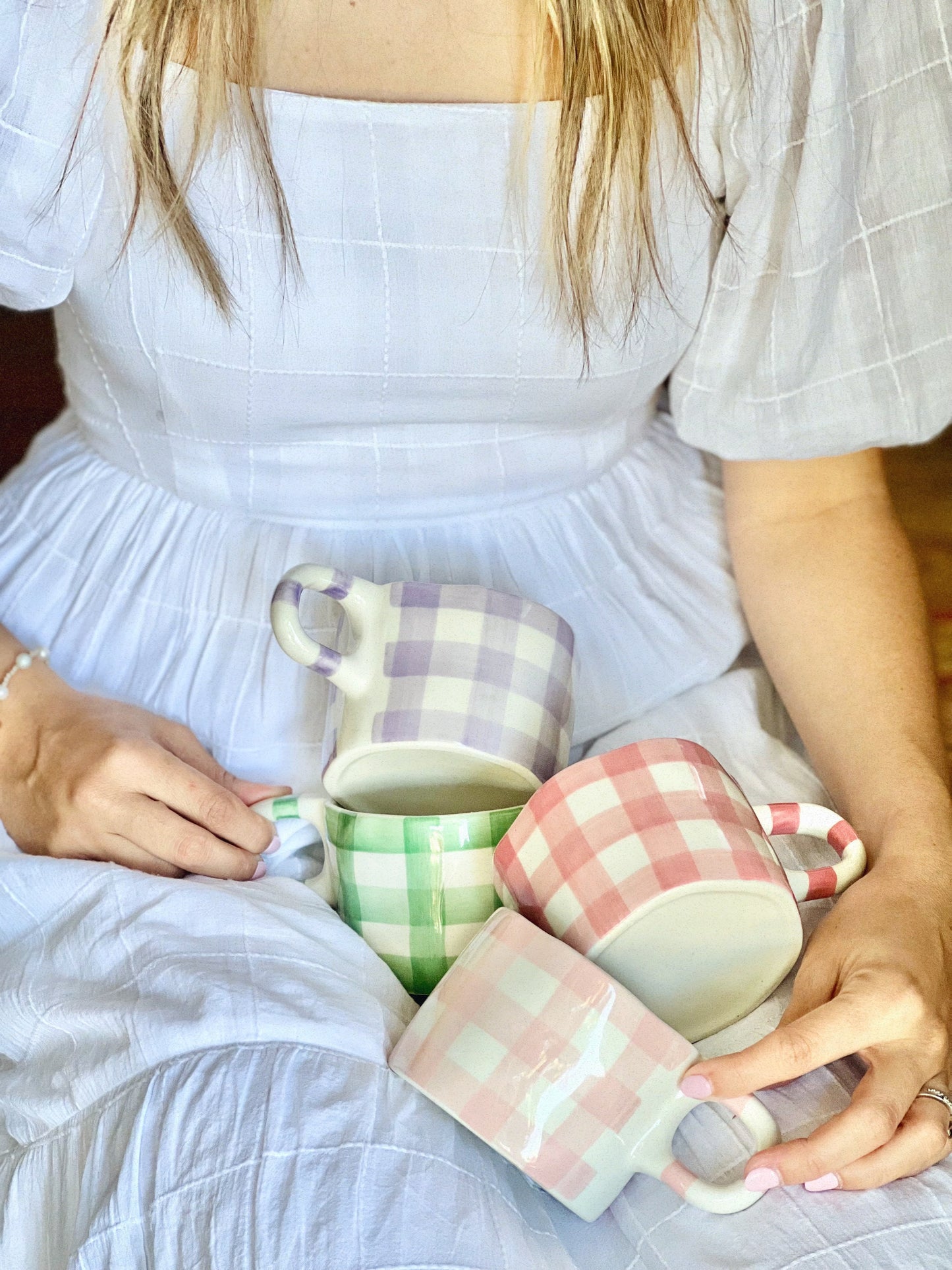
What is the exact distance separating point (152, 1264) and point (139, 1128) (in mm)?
53

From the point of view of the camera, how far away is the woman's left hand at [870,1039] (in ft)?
1.74

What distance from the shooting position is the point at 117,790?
0.67 metres

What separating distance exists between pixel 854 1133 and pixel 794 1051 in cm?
4

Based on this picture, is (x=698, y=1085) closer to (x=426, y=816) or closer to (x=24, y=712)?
(x=426, y=816)

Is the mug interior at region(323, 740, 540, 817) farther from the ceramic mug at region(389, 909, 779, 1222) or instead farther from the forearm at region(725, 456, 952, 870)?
the forearm at region(725, 456, 952, 870)

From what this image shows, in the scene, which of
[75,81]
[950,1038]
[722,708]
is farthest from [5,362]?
[950,1038]

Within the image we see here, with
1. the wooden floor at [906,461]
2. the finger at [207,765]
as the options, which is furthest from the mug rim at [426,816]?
the wooden floor at [906,461]

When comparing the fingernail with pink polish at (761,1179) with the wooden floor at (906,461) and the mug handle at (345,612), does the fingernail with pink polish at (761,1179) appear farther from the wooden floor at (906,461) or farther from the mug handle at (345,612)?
the wooden floor at (906,461)

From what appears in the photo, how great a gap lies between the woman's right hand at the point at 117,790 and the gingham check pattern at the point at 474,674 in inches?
5.1

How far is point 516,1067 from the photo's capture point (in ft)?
1.66

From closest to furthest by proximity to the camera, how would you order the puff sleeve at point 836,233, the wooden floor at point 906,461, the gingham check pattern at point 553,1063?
the gingham check pattern at point 553,1063 → the puff sleeve at point 836,233 → the wooden floor at point 906,461

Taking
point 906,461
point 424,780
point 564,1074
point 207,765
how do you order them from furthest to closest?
point 906,461
point 207,765
point 424,780
point 564,1074

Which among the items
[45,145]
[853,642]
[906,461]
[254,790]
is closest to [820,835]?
[853,642]

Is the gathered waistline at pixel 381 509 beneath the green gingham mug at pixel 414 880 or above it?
above
